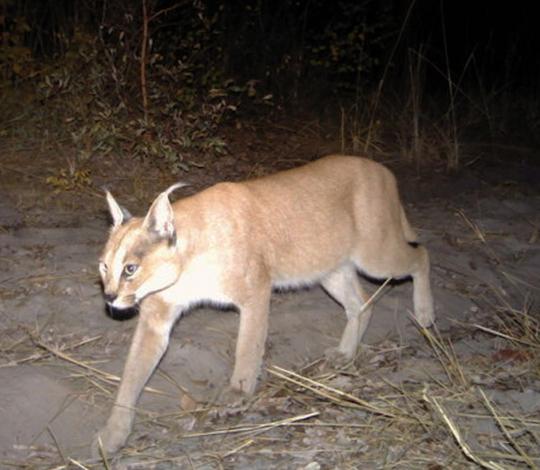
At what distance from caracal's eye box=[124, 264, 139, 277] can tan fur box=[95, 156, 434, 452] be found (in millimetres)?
18

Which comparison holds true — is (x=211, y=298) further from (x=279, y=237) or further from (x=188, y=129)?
(x=188, y=129)

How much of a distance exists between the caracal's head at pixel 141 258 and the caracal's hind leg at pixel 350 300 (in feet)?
4.82

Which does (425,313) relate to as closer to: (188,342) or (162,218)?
(188,342)

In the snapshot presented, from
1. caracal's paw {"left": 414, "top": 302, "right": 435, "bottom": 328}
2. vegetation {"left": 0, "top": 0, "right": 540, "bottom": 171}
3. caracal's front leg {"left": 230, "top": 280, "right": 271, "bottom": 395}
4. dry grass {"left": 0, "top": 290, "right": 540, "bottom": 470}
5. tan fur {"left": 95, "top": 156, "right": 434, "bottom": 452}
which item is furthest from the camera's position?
vegetation {"left": 0, "top": 0, "right": 540, "bottom": 171}

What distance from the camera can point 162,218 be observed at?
388cm

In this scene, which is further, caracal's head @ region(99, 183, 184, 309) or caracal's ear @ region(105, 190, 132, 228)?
caracal's ear @ region(105, 190, 132, 228)

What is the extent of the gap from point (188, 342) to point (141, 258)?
102cm

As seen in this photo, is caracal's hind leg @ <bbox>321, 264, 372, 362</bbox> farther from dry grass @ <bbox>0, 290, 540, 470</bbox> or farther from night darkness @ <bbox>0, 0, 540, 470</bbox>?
dry grass @ <bbox>0, 290, 540, 470</bbox>

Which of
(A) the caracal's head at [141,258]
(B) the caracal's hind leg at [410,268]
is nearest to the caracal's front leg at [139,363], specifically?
(A) the caracal's head at [141,258]

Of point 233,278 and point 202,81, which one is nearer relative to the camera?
point 233,278

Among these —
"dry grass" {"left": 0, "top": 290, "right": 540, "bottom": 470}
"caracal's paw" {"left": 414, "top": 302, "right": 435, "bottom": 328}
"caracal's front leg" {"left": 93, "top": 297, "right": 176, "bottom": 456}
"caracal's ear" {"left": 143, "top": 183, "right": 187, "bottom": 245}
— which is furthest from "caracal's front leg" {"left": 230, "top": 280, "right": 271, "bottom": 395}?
"caracal's paw" {"left": 414, "top": 302, "right": 435, "bottom": 328}

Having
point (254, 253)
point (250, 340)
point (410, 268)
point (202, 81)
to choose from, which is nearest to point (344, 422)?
point (250, 340)

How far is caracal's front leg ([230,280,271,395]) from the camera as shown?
421 centimetres

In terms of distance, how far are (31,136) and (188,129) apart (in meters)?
1.53
